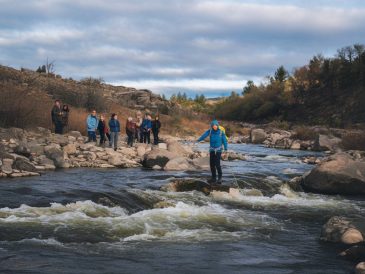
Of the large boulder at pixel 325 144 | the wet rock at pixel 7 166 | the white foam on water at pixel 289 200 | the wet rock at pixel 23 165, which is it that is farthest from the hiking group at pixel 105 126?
the large boulder at pixel 325 144

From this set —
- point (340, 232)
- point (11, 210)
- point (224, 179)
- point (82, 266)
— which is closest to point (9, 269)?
point (82, 266)

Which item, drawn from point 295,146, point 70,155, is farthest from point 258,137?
point 70,155

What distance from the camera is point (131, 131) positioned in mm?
23578

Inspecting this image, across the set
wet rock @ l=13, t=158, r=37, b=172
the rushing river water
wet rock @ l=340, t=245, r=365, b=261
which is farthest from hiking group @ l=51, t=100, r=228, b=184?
wet rock @ l=340, t=245, r=365, b=261

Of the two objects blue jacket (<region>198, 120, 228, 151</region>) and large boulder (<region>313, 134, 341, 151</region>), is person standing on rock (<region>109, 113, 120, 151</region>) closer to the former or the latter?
blue jacket (<region>198, 120, 228, 151</region>)

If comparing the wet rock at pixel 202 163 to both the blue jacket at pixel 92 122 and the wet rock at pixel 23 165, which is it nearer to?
the blue jacket at pixel 92 122

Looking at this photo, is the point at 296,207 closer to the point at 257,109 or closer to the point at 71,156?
the point at 71,156

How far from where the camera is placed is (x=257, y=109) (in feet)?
257

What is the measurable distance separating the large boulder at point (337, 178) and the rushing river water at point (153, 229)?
852 mm

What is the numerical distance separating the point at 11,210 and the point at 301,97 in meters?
68.0

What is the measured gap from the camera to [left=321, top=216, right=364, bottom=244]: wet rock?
9.13 metres

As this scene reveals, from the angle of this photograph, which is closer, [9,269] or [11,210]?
[9,269]

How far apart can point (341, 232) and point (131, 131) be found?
50.6 ft

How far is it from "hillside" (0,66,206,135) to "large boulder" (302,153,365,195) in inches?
563
